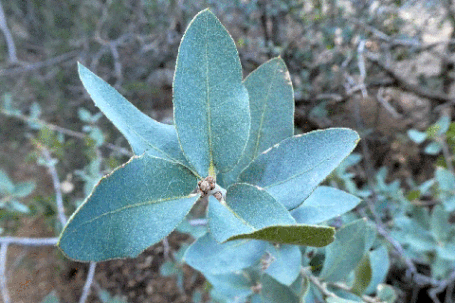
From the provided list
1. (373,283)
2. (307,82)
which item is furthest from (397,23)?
(373,283)

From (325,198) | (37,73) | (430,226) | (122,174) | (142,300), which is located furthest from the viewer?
(37,73)

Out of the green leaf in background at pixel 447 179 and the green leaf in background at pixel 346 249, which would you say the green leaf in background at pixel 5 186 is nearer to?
the green leaf in background at pixel 346 249

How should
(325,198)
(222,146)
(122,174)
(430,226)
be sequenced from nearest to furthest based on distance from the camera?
(122,174), (222,146), (325,198), (430,226)

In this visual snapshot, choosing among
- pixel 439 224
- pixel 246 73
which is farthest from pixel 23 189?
pixel 439 224

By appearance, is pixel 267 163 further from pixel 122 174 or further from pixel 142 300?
pixel 142 300

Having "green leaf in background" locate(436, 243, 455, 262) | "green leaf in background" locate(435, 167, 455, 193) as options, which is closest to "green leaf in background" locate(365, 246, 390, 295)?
"green leaf in background" locate(436, 243, 455, 262)

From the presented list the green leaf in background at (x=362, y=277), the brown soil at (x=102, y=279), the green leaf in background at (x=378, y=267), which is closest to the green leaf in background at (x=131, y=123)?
the green leaf in background at (x=362, y=277)

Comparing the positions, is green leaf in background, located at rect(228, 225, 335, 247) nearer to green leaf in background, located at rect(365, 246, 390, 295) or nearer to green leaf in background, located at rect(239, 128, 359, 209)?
green leaf in background, located at rect(239, 128, 359, 209)
